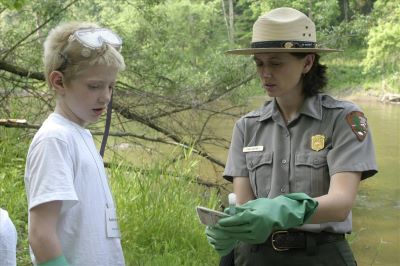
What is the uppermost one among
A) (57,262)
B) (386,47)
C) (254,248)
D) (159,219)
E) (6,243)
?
(6,243)

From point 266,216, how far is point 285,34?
65 cm

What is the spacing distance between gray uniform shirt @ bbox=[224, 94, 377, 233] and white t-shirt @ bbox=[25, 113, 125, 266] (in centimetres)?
53

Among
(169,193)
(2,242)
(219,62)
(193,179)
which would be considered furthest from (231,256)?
(219,62)

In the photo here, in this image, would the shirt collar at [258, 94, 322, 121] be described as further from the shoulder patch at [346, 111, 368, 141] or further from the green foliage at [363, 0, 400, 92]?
the green foliage at [363, 0, 400, 92]

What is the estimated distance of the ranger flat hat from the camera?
6.44 feet

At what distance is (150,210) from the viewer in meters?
4.41

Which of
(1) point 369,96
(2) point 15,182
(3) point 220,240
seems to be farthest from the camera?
(1) point 369,96

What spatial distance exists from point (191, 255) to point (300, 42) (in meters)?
2.51

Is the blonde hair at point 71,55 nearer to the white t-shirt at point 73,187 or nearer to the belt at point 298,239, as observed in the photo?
the white t-shirt at point 73,187

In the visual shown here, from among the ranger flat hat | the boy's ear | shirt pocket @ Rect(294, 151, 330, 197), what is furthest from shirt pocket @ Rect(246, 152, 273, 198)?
the boy's ear

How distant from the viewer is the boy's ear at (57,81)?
1.71 metres

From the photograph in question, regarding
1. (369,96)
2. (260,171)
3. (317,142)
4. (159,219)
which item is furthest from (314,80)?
(369,96)

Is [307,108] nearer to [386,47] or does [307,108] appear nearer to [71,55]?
[71,55]

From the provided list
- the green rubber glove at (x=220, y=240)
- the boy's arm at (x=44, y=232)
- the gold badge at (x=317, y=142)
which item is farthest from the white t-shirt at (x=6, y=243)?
the gold badge at (x=317, y=142)
